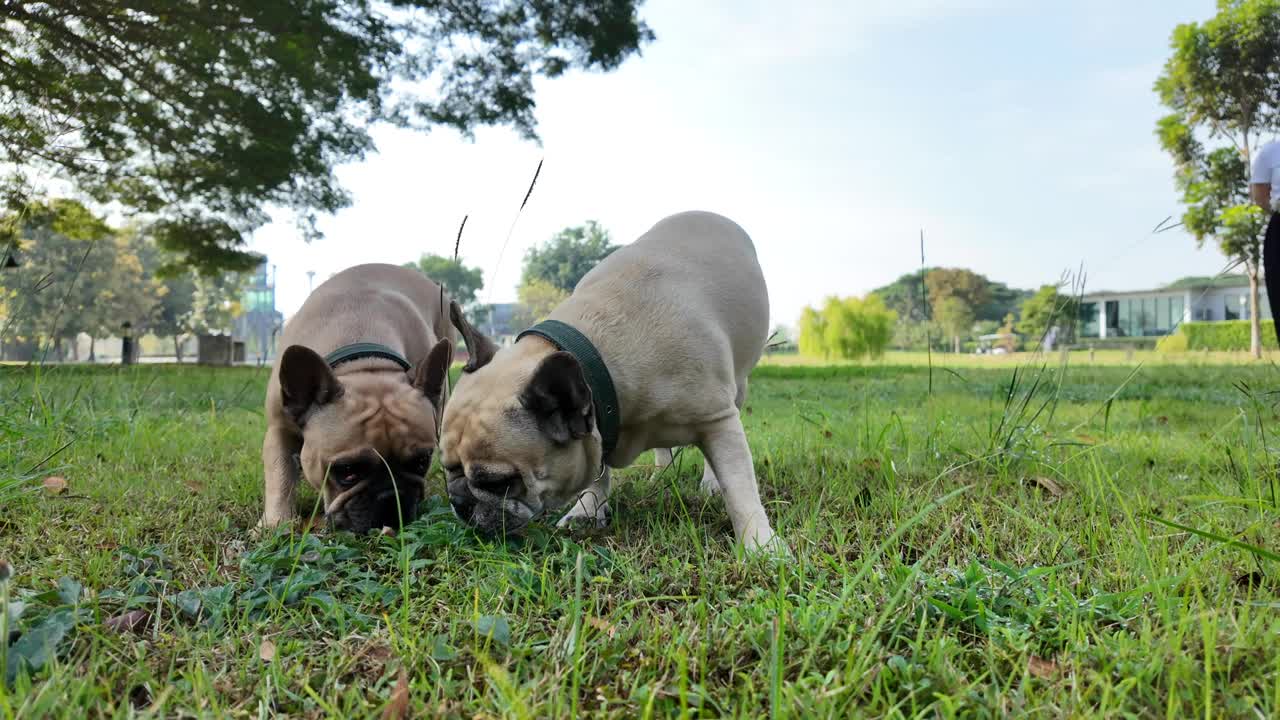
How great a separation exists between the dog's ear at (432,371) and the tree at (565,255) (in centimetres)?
2601

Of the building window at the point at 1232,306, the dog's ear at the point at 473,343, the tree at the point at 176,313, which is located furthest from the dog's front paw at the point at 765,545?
the tree at the point at 176,313

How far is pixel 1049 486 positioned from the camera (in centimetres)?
296

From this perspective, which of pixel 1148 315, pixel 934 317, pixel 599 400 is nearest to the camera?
pixel 599 400

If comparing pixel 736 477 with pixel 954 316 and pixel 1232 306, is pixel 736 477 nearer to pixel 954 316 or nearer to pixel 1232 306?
pixel 1232 306

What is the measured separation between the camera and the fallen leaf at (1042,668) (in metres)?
1.46

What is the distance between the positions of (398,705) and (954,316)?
83.0 meters

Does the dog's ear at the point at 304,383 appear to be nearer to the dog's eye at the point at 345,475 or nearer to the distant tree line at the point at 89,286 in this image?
the dog's eye at the point at 345,475

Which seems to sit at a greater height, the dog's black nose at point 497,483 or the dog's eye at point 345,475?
the dog's black nose at point 497,483

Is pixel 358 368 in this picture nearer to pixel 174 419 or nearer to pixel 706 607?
pixel 706 607

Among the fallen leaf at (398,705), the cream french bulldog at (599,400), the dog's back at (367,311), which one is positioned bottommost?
the fallen leaf at (398,705)

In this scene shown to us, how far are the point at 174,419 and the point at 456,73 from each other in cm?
1157

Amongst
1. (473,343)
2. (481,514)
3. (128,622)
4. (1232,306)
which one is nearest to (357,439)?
(473,343)

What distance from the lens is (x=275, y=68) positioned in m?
12.4

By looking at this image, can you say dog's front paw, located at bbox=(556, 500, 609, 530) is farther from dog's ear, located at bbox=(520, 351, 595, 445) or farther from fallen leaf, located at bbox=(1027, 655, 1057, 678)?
fallen leaf, located at bbox=(1027, 655, 1057, 678)
